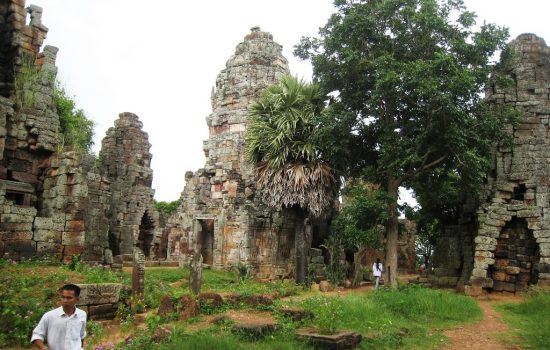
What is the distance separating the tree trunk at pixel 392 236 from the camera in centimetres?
1648

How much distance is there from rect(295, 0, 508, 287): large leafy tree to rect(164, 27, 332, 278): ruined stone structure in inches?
175

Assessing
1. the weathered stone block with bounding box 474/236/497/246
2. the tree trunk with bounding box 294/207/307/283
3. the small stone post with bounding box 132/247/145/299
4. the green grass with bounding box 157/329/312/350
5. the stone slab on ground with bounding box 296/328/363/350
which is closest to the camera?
the green grass with bounding box 157/329/312/350

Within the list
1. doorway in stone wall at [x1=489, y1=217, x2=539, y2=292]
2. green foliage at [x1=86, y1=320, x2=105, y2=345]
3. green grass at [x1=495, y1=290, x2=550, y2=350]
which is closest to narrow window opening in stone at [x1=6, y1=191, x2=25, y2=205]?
green foliage at [x1=86, y1=320, x2=105, y2=345]

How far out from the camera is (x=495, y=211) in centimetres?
1695

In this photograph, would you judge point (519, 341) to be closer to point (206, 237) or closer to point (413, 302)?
point (413, 302)

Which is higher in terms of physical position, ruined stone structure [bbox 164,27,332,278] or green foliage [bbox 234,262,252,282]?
ruined stone structure [bbox 164,27,332,278]

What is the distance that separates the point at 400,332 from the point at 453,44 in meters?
10.2

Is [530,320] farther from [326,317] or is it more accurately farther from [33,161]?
[33,161]

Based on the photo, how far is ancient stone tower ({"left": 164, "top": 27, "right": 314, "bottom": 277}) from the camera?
19.9 metres

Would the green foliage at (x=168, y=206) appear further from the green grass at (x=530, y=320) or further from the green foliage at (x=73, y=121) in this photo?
the green grass at (x=530, y=320)

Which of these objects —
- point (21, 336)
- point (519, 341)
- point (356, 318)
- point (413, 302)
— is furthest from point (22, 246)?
point (519, 341)

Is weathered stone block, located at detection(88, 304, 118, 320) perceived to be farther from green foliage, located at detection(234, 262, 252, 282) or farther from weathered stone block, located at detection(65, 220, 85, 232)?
green foliage, located at detection(234, 262, 252, 282)

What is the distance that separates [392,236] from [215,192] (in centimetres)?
832

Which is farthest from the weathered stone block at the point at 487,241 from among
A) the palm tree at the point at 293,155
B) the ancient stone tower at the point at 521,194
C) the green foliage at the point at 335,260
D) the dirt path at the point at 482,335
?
the palm tree at the point at 293,155
